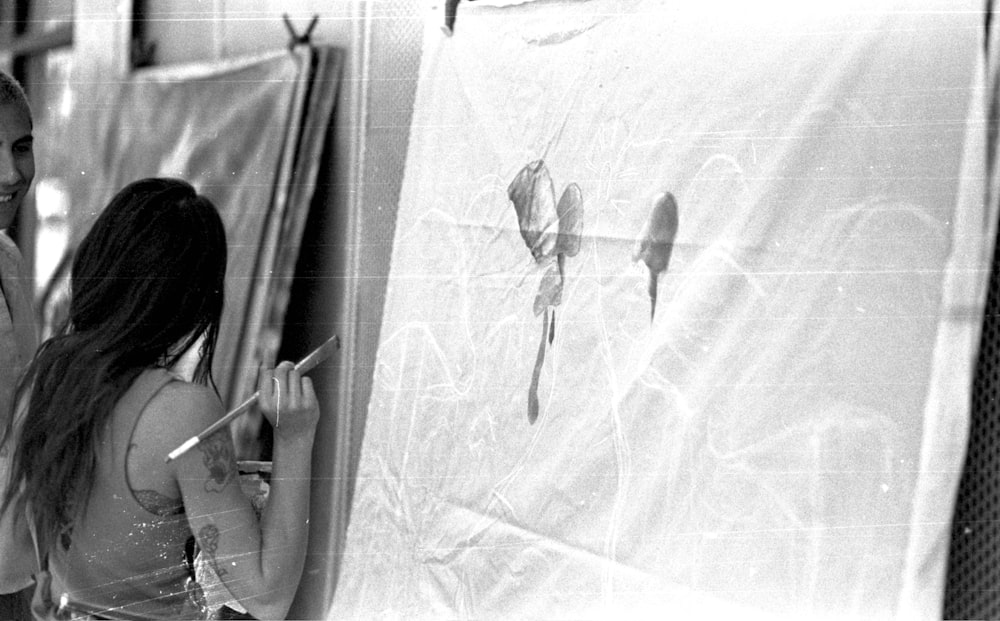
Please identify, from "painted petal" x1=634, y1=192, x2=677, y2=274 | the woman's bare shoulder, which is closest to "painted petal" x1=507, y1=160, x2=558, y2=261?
"painted petal" x1=634, y1=192, x2=677, y2=274

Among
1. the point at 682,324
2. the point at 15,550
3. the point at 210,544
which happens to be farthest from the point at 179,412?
the point at 682,324

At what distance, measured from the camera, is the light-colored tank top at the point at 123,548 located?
1203mm

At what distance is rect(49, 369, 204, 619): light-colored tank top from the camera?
1.20 metres

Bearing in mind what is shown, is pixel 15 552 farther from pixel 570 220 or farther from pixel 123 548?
pixel 570 220

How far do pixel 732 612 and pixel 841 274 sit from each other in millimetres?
337

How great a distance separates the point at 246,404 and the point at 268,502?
110mm

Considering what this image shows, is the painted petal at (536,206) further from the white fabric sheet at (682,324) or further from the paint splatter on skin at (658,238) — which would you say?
the paint splatter on skin at (658,238)

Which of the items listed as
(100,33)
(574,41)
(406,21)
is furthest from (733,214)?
(100,33)

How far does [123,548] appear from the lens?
122cm

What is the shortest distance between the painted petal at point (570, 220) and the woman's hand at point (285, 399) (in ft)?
1.06

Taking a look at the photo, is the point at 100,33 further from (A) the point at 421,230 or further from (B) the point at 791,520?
(B) the point at 791,520

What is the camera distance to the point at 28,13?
1.34 m

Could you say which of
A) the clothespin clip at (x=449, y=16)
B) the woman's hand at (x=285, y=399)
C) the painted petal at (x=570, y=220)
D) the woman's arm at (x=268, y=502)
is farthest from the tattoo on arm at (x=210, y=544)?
the clothespin clip at (x=449, y=16)

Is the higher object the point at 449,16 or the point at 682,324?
the point at 449,16
